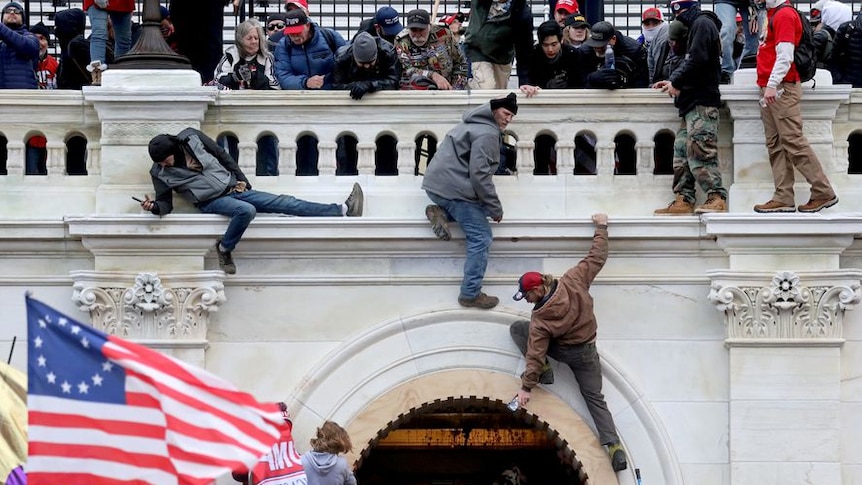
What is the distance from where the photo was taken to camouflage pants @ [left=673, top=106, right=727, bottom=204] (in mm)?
22453

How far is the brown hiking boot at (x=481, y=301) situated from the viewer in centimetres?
2256

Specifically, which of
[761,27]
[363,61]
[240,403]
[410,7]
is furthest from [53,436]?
[410,7]

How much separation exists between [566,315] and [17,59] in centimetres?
644

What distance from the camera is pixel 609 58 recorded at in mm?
24359

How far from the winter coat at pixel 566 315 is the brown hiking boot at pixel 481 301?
0.46 meters

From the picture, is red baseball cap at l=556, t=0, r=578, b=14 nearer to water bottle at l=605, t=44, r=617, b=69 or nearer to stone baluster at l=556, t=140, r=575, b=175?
water bottle at l=605, t=44, r=617, b=69

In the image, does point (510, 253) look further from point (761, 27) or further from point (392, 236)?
point (761, 27)

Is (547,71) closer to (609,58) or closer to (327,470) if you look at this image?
(609,58)

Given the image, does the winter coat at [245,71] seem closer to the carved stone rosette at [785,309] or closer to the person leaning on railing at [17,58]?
the person leaning on railing at [17,58]

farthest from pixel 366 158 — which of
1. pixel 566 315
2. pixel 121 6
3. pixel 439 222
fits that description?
pixel 121 6

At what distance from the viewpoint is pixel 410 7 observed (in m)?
30.9

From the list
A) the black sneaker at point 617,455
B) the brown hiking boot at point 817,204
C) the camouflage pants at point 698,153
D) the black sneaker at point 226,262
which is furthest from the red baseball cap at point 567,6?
the black sneaker at point 617,455

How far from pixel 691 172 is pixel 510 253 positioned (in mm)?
1718

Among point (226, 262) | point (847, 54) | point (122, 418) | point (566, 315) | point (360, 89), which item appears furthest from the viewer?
point (847, 54)
